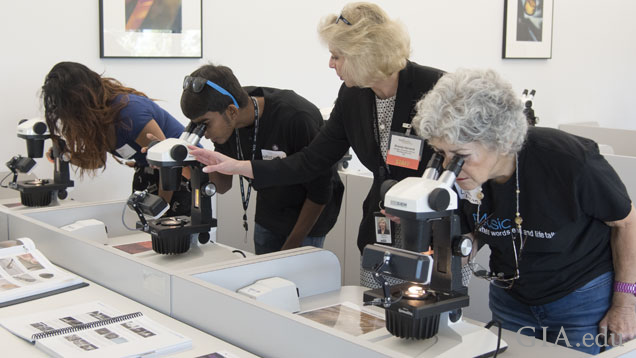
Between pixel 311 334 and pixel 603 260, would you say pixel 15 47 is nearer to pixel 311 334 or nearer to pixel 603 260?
pixel 311 334

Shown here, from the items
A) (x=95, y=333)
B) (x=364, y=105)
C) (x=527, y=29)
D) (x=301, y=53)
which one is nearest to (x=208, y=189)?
(x=364, y=105)

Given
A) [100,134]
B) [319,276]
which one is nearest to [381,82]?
[319,276]

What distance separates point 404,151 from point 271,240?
807mm

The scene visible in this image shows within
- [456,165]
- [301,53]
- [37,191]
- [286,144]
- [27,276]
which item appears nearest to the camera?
[456,165]

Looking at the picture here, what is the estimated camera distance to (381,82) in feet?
6.69

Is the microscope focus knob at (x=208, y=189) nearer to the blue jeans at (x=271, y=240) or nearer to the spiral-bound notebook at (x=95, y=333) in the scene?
the blue jeans at (x=271, y=240)

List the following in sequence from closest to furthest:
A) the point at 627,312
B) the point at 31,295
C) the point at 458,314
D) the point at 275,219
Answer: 1. the point at 458,314
2. the point at 627,312
3. the point at 31,295
4. the point at 275,219

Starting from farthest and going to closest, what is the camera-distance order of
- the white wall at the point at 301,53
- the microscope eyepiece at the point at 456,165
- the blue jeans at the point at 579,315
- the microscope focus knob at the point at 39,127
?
the white wall at the point at 301,53, the microscope focus knob at the point at 39,127, the blue jeans at the point at 579,315, the microscope eyepiece at the point at 456,165

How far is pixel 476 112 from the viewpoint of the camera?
1505mm

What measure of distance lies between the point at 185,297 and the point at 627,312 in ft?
3.64

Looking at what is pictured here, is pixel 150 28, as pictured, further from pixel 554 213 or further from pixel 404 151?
pixel 554 213

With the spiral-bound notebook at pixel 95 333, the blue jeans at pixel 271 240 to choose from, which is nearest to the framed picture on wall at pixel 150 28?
the blue jeans at pixel 271 240

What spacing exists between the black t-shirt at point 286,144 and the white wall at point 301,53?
2.66 feet

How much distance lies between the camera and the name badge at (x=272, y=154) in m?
2.42
